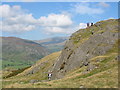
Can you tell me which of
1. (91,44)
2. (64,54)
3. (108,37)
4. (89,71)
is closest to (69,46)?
(64,54)

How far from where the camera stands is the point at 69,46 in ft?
263

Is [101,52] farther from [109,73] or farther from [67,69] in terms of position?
[109,73]

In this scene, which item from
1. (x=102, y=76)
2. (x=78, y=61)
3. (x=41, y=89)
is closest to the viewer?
(x=41, y=89)

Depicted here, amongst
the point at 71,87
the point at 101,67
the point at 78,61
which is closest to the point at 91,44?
the point at 78,61

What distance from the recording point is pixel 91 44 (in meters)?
65.2

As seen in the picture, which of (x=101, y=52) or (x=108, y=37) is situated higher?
(x=108, y=37)

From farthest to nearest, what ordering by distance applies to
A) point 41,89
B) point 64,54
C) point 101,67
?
point 64,54 < point 101,67 < point 41,89

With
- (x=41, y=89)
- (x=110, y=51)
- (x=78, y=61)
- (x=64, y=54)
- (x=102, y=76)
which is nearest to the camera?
(x=41, y=89)

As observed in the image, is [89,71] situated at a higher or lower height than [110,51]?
lower

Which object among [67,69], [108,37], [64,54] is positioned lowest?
[67,69]

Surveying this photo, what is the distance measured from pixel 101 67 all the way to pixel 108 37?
75.6 feet

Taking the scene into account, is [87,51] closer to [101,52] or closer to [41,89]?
[101,52]

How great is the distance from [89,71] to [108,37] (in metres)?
24.5

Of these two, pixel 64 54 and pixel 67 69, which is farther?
pixel 64 54
